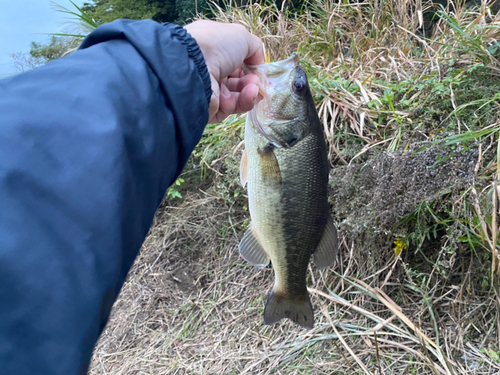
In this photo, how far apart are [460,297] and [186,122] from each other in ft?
6.32

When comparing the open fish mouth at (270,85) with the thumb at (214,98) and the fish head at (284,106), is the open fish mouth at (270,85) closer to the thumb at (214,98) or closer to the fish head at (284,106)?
the fish head at (284,106)

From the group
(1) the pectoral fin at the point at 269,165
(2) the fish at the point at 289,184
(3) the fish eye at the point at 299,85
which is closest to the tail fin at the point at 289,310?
(2) the fish at the point at 289,184

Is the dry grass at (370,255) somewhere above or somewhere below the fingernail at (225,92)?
below

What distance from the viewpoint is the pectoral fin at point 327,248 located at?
1.47 m

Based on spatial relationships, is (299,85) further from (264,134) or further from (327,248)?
(327,248)

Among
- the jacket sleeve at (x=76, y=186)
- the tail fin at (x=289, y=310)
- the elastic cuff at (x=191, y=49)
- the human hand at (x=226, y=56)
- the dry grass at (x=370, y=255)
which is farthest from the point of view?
the dry grass at (x=370, y=255)

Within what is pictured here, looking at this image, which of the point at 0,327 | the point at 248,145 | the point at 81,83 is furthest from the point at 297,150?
the point at 0,327

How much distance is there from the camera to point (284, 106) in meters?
1.48

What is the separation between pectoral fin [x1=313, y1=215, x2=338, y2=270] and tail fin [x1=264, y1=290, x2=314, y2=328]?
20cm

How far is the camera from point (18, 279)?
1.70 ft

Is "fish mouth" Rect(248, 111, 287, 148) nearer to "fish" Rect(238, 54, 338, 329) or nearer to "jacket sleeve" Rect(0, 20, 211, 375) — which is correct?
"fish" Rect(238, 54, 338, 329)

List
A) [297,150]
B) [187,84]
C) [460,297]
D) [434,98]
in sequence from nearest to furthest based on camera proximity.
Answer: [187,84]
[297,150]
[460,297]
[434,98]

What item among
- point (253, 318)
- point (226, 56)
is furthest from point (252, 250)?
point (253, 318)

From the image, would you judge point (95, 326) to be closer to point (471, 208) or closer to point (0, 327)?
point (0, 327)
